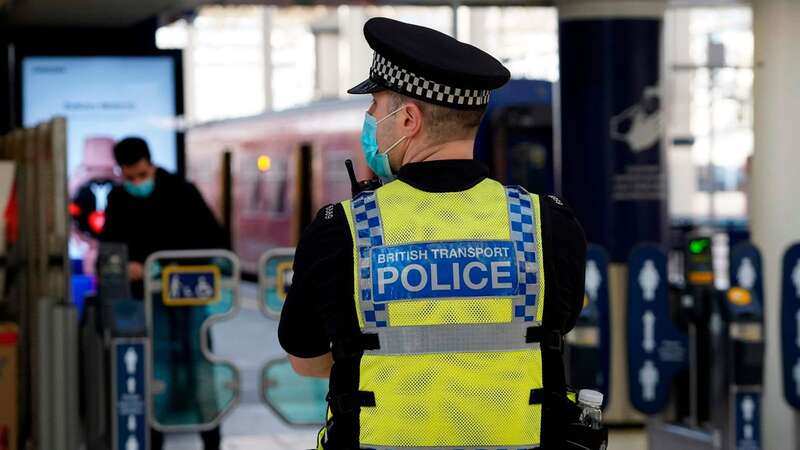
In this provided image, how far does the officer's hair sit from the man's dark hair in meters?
5.05

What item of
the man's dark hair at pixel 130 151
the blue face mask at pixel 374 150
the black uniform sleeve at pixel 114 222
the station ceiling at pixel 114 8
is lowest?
the black uniform sleeve at pixel 114 222

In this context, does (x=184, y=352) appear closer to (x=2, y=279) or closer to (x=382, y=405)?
(x=2, y=279)

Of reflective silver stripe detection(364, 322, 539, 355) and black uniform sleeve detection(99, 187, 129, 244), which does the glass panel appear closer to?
black uniform sleeve detection(99, 187, 129, 244)

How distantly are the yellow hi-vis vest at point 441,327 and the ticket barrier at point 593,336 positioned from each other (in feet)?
14.3

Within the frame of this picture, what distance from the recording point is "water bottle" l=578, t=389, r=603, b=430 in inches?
108

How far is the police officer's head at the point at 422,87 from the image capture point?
8.64ft

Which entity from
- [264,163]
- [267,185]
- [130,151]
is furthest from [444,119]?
[264,163]

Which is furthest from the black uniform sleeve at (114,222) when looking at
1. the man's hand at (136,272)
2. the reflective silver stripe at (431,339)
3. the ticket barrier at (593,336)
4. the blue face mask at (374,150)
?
the reflective silver stripe at (431,339)

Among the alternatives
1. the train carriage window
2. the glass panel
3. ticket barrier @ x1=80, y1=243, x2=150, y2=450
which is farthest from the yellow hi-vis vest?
the train carriage window

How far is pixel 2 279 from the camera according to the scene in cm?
650

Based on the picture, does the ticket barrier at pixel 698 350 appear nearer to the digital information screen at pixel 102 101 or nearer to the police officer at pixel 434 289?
the digital information screen at pixel 102 101

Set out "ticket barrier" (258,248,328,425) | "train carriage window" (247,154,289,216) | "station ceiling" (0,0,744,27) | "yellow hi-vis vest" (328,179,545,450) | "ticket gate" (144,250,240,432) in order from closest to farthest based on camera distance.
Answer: "yellow hi-vis vest" (328,179,545,450)
"ticket gate" (144,250,240,432)
"ticket barrier" (258,248,328,425)
"station ceiling" (0,0,744,27)
"train carriage window" (247,154,289,216)

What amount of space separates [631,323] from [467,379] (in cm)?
536

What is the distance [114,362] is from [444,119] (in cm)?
428
